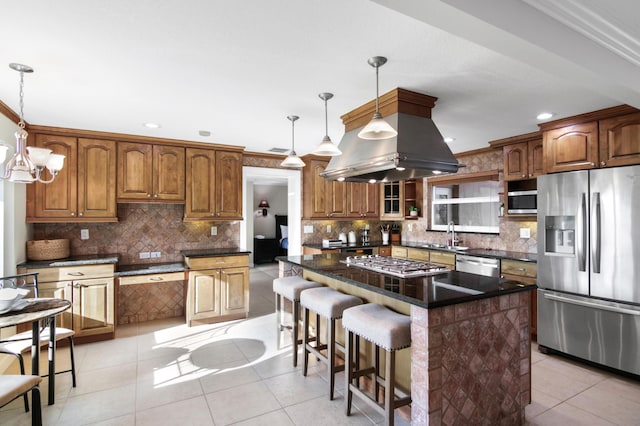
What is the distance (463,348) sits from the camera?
1.99m

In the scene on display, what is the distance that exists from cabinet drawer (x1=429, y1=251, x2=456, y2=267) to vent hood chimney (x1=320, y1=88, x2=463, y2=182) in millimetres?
2222

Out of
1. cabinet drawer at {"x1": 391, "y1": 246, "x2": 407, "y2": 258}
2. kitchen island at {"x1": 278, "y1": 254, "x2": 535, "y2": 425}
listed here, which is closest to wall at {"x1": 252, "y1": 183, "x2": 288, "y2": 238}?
cabinet drawer at {"x1": 391, "y1": 246, "x2": 407, "y2": 258}

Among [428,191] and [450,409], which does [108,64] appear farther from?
[428,191]

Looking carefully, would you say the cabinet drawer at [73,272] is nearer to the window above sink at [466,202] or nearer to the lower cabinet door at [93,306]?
the lower cabinet door at [93,306]

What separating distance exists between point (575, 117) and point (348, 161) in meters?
2.43

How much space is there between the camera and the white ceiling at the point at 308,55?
5.40 feet

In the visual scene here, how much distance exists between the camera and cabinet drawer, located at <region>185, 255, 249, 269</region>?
13.8 ft

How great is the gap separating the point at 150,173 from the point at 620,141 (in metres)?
5.19

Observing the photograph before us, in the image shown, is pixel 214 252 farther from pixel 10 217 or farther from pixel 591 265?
pixel 591 265

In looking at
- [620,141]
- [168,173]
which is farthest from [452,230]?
[168,173]

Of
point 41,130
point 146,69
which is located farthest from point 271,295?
point 146,69

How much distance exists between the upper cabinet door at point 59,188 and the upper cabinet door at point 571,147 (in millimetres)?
5445

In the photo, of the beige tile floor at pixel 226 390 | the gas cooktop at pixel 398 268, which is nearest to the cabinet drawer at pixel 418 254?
the beige tile floor at pixel 226 390

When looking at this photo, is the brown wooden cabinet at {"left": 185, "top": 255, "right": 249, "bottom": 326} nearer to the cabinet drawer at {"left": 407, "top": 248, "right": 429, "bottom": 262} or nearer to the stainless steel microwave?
the cabinet drawer at {"left": 407, "top": 248, "right": 429, "bottom": 262}
